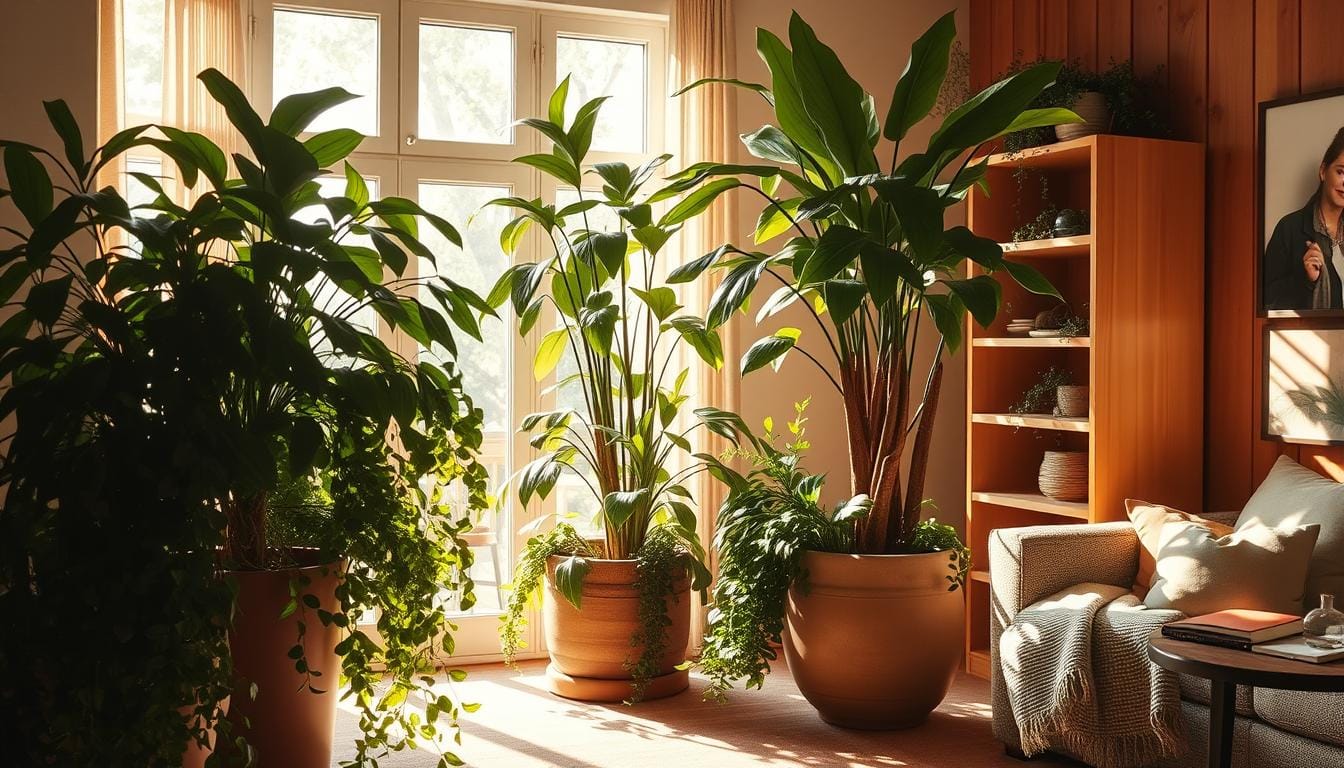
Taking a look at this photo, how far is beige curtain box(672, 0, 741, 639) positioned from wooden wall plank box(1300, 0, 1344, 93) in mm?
2094

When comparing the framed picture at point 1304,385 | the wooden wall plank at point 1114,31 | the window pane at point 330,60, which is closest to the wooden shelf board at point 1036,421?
the framed picture at point 1304,385

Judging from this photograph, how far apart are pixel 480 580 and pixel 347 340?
279 cm

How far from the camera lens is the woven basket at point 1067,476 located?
14.3 feet

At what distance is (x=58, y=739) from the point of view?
6.62ft

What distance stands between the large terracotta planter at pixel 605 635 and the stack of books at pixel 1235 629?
5.72ft

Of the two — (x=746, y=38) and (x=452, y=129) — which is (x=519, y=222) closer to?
(x=452, y=129)

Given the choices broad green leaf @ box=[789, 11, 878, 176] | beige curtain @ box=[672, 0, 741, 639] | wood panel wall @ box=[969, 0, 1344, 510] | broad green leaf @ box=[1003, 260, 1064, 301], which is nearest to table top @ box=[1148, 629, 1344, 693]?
broad green leaf @ box=[1003, 260, 1064, 301]

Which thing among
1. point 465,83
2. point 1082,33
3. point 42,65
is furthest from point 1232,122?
point 42,65

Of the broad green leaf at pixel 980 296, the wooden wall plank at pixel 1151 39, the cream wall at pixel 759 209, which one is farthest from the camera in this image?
the cream wall at pixel 759 209

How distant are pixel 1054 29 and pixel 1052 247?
1139 millimetres

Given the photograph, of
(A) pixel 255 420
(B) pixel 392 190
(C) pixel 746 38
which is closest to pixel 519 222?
(B) pixel 392 190

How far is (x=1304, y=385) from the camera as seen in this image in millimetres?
3916

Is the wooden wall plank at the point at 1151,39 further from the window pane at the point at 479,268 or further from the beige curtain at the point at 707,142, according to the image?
the window pane at the point at 479,268

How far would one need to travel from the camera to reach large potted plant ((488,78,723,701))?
404cm
